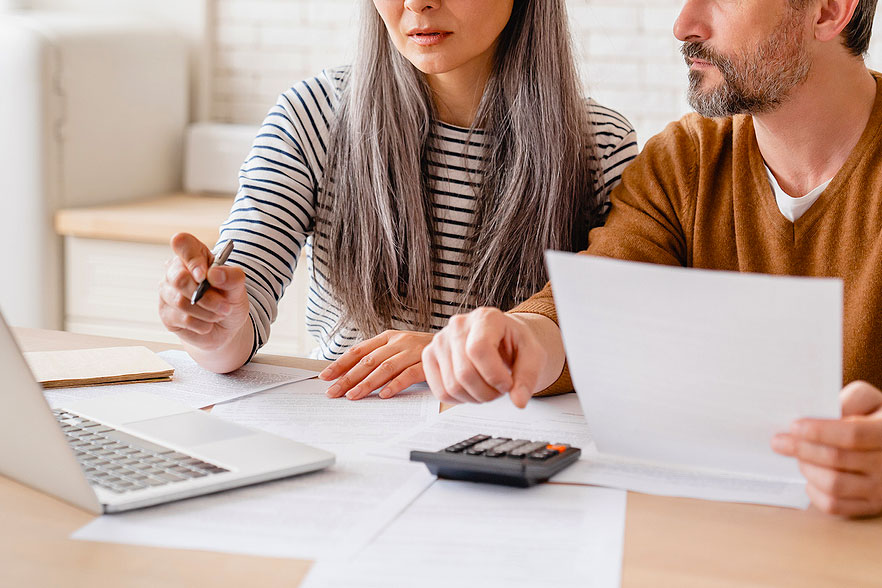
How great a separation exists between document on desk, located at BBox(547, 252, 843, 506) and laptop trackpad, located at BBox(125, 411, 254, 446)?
34cm

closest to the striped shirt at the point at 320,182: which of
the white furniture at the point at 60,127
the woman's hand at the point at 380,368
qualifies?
the woman's hand at the point at 380,368

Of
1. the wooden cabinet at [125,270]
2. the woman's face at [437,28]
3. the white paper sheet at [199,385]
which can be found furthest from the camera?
the wooden cabinet at [125,270]

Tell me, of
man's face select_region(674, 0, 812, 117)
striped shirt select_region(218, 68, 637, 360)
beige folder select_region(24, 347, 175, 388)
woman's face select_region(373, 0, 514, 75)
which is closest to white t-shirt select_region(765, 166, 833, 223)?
man's face select_region(674, 0, 812, 117)

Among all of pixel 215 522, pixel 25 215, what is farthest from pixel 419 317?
pixel 25 215

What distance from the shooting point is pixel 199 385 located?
46.1 inches

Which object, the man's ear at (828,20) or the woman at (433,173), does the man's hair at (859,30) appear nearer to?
the man's ear at (828,20)

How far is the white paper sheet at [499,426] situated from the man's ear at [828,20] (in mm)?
589

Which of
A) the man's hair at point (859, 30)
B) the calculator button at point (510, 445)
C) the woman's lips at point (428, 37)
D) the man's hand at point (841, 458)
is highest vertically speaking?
the man's hair at point (859, 30)

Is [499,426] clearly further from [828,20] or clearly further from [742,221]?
[828,20]

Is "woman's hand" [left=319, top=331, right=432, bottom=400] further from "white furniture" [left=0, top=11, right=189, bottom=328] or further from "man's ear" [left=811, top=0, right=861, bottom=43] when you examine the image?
"white furniture" [left=0, top=11, right=189, bottom=328]

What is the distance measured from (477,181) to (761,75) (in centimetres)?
47

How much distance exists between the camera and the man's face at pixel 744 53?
4.11ft

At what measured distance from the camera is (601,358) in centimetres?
80

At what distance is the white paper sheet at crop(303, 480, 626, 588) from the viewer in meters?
0.67
